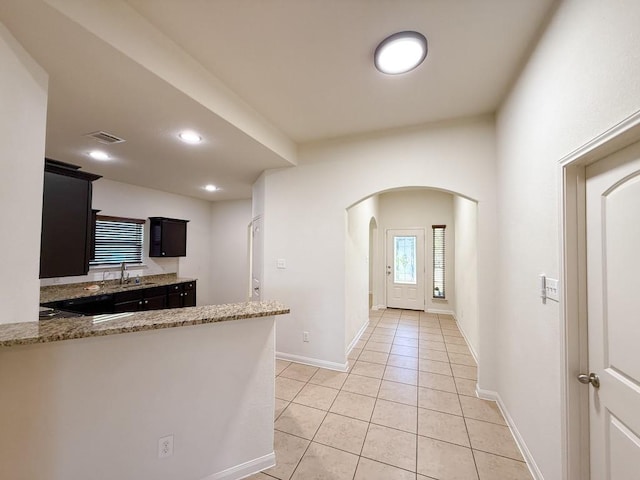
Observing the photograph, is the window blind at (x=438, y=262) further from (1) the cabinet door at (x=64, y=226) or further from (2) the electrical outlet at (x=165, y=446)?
(1) the cabinet door at (x=64, y=226)

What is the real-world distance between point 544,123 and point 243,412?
258 centimetres

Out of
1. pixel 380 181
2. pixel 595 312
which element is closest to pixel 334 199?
pixel 380 181

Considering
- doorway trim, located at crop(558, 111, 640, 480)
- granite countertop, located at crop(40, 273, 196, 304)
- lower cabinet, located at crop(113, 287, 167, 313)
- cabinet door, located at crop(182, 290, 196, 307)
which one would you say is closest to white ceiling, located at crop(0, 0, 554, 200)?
doorway trim, located at crop(558, 111, 640, 480)

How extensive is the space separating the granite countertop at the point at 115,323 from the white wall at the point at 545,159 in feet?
5.42

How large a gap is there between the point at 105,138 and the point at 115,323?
223 cm

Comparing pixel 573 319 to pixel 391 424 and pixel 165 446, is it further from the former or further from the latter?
pixel 165 446

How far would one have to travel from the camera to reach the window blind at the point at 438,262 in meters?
5.80

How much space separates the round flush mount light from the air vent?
2.58 meters

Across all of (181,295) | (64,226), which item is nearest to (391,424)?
(64,226)

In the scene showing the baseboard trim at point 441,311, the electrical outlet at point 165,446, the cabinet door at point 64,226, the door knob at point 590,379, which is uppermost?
the cabinet door at point 64,226

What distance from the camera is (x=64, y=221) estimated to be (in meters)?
1.80

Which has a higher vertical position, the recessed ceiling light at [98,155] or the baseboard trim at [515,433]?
the recessed ceiling light at [98,155]

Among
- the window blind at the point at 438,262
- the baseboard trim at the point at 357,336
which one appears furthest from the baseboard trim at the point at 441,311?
the baseboard trim at the point at 357,336

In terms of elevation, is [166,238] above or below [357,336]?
above
